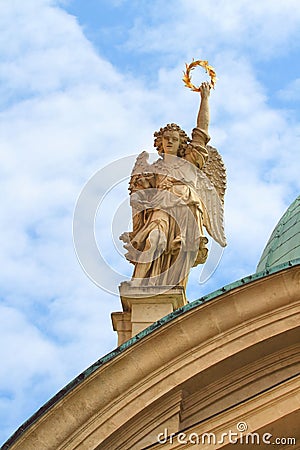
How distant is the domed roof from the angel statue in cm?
423

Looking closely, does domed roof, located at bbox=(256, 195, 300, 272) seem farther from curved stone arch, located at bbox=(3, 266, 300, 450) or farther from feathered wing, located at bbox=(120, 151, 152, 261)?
curved stone arch, located at bbox=(3, 266, 300, 450)

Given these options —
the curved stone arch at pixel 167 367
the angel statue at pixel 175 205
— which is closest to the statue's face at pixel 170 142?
the angel statue at pixel 175 205

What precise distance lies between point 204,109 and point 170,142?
0.86 meters

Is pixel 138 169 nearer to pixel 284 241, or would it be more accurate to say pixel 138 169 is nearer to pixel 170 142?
pixel 170 142

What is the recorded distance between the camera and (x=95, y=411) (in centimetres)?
1240

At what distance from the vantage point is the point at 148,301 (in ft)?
45.9

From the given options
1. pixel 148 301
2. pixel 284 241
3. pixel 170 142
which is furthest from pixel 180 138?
pixel 284 241

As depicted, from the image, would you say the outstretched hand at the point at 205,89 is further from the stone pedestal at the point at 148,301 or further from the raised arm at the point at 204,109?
the stone pedestal at the point at 148,301

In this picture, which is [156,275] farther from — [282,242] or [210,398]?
[282,242]

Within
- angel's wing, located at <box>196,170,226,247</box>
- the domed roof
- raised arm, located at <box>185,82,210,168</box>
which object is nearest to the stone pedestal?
angel's wing, located at <box>196,170,226,247</box>

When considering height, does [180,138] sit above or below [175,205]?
above

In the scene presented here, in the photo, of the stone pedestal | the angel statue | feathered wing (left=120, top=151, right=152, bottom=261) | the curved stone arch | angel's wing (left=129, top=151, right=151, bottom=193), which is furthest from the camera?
angel's wing (left=129, top=151, right=151, bottom=193)

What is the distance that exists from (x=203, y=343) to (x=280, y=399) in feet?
3.65

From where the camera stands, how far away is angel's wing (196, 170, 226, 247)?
15.0 meters
